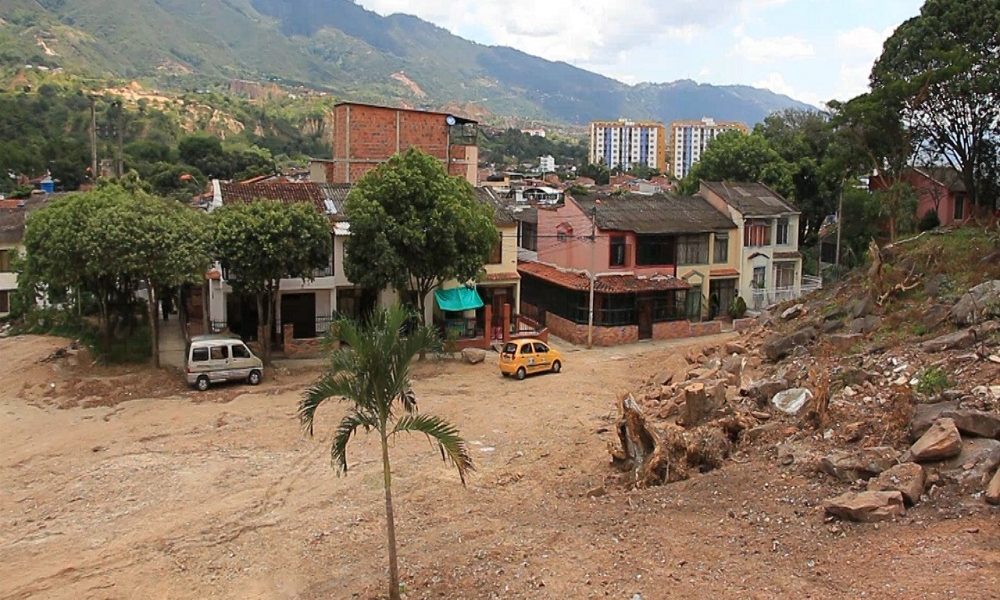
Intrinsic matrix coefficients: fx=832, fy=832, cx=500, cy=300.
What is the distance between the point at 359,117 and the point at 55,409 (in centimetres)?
2525

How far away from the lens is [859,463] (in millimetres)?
12812

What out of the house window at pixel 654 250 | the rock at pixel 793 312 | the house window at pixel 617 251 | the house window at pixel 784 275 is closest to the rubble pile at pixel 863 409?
the rock at pixel 793 312

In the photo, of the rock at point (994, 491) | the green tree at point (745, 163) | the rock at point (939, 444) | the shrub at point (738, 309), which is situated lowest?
the shrub at point (738, 309)

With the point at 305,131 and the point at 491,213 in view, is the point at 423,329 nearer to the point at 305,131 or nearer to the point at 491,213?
the point at 491,213

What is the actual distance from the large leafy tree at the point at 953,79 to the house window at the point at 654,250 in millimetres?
11220

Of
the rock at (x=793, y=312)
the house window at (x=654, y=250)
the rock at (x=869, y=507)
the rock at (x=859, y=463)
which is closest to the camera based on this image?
the rock at (x=869, y=507)

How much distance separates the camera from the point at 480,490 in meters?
16.5

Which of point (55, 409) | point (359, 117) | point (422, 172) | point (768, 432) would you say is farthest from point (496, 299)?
point (768, 432)

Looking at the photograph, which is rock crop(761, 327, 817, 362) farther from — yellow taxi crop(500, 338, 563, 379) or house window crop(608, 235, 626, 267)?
house window crop(608, 235, 626, 267)

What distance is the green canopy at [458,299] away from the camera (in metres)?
33.2

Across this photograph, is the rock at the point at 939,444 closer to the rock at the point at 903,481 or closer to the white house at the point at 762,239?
the rock at the point at 903,481

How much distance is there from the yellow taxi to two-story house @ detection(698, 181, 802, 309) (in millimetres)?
17110

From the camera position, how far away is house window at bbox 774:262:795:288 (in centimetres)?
4403

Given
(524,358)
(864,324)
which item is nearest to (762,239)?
(524,358)
